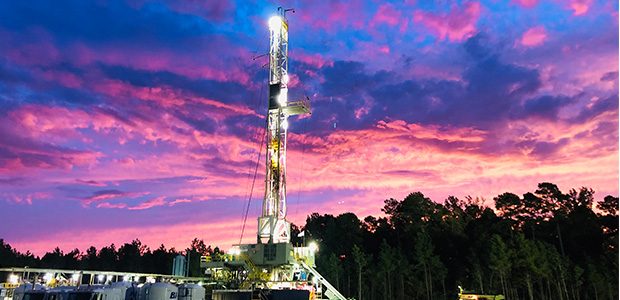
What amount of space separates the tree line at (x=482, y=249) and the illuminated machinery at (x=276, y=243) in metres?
24.7

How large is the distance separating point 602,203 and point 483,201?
64.9 feet

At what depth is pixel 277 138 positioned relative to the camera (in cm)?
4606

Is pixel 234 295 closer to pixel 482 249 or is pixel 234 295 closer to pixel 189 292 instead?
pixel 189 292

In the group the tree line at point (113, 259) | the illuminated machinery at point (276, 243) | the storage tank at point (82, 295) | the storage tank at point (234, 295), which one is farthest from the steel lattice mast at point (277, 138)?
the tree line at point (113, 259)

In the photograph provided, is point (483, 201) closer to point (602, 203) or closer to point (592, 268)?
point (602, 203)

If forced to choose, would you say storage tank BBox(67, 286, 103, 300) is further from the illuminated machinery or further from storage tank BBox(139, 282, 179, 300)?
the illuminated machinery

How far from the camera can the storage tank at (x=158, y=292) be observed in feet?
85.9

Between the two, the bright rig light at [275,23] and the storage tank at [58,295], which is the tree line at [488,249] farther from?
the storage tank at [58,295]

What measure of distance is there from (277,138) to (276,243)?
12.0 meters

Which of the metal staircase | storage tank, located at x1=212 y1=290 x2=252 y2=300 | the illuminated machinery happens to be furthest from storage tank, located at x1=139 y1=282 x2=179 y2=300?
the metal staircase

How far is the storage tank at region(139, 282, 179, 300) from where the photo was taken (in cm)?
2617

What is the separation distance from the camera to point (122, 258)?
118625mm

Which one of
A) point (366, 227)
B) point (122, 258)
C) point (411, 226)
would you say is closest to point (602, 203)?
point (411, 226)

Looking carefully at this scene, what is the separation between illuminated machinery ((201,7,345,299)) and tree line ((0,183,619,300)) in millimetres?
24745
